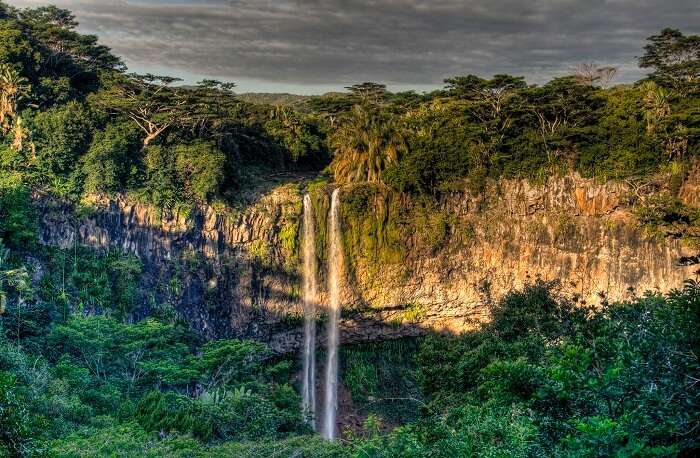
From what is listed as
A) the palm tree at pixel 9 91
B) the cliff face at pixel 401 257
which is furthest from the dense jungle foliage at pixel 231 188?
the cliff face at pixel 401 257

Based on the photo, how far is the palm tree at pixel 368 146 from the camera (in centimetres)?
3052

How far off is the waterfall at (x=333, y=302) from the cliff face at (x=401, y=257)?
52 cm

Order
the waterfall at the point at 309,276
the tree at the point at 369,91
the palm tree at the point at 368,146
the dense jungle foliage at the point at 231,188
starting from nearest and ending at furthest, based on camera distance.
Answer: the dense jungle foliage at the point at 231,188
the palm tree at the point at 368,146
the waterfall at the point at 309,276
the tree at the point at 369,91

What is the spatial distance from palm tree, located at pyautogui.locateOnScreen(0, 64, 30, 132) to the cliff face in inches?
172

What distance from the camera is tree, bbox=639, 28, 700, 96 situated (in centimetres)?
3216

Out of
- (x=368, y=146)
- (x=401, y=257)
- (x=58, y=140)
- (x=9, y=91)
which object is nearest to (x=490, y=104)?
(x=368, y=146)

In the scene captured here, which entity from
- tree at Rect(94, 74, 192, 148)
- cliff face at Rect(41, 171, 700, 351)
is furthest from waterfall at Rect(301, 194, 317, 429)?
tree at Rect(94, 74, 192, 148)

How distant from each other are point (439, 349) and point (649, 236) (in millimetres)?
13599

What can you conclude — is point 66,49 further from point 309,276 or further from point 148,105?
point 309,276

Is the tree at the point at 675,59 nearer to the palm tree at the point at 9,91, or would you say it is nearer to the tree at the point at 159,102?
the tree at the point at 159,102

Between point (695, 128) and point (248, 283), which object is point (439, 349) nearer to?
point (248, 283)

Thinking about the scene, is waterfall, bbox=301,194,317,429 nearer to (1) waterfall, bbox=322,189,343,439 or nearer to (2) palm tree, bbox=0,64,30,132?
(1) waterfall, bbox=322,189,343,439

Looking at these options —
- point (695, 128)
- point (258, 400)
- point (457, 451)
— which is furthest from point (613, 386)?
point (695, 128)

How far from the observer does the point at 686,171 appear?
29062 mm
